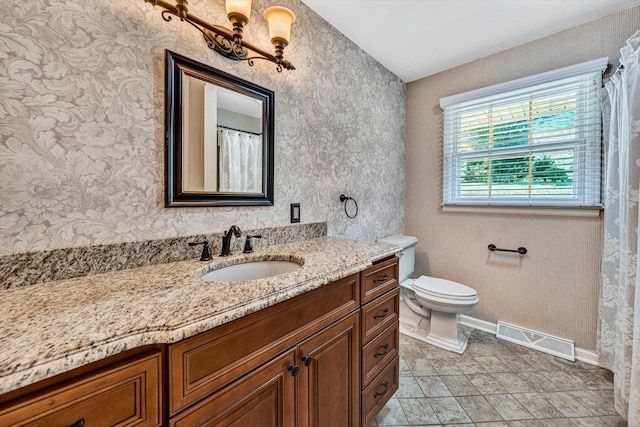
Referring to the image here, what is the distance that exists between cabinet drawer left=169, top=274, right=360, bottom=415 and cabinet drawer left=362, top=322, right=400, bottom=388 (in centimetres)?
36

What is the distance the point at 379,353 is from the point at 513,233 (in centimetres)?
165

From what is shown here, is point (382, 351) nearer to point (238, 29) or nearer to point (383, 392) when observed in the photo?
point (383, 392)

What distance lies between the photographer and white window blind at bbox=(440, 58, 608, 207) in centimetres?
180

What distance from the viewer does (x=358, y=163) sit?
2.10 meters

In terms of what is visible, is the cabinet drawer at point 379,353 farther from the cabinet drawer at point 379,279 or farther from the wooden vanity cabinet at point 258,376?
the cabinet drawer at point 379,279

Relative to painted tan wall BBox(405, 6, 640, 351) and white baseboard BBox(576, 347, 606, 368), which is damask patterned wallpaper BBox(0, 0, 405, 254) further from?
white baseboard BBox(576, 347, 606, 368)

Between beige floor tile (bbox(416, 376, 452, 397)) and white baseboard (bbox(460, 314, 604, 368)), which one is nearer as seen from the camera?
beige floor tile (bbox(416, 376, 452, 397))

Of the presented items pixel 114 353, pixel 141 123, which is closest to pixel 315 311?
pixel 114 353

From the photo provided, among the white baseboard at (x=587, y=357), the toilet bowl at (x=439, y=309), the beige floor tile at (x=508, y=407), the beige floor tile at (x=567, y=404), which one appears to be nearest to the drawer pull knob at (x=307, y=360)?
the beige floor tile at (x=508, y=407)

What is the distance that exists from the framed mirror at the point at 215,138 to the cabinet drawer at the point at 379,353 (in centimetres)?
91

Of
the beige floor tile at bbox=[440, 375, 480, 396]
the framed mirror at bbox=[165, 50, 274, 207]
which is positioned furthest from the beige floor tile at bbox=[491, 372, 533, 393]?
the framed mirror at bbox=[165, 50, 274, 207]

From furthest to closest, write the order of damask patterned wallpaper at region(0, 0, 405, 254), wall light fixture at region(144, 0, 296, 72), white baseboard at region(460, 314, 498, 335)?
white baseboard at region(460, 314, 498, 335), wall light fixture at region(144, 0, 296, 72), damask patterned wallpaper at region(0, 0, 405, 254)

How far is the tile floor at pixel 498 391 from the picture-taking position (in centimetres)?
136

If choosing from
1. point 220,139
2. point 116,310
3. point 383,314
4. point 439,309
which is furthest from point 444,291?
point 116,310
